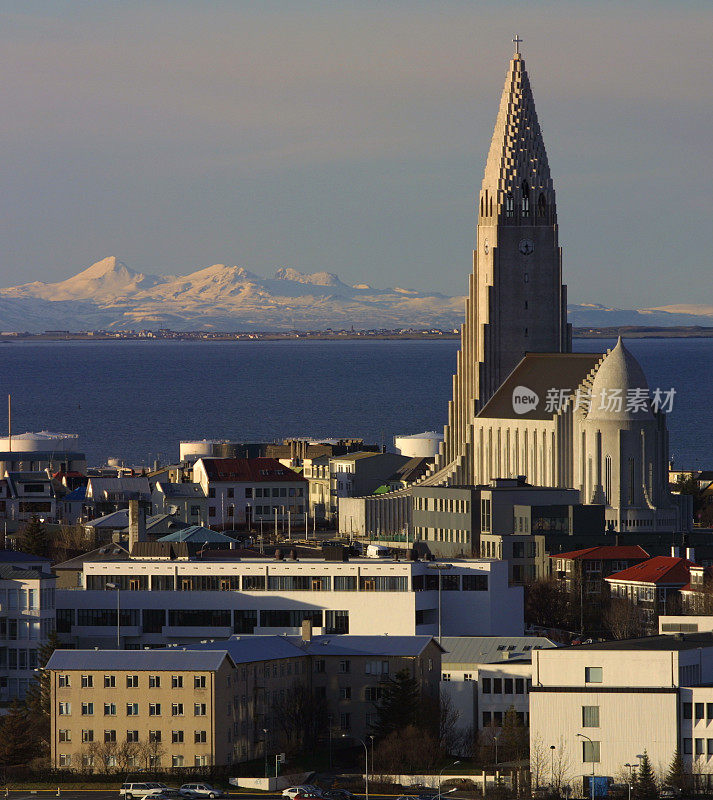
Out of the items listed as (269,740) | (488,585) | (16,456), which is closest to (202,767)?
(269,740)

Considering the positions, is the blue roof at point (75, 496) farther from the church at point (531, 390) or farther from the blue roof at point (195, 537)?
the blue roof at point (195, 537)

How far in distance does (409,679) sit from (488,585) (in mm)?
20892

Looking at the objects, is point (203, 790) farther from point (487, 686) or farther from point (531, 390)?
point (531, 390)

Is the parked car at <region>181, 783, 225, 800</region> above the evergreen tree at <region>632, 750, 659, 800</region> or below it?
below

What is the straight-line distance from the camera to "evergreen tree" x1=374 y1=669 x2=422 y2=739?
82500 mm

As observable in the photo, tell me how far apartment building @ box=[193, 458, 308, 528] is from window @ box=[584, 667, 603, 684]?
2972 inches

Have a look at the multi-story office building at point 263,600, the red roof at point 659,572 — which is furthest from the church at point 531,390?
the multi-story office building at point 263,600

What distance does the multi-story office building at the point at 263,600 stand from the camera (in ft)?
330

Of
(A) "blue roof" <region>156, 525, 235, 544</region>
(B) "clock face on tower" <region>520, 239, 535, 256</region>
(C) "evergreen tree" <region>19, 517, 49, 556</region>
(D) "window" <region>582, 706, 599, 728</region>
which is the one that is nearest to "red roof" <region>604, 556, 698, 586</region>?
(A) "blue roof" <region>156, 525, 235, 544</region>

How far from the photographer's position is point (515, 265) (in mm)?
164875

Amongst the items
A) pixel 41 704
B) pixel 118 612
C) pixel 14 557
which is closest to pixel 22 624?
pixel 118 612

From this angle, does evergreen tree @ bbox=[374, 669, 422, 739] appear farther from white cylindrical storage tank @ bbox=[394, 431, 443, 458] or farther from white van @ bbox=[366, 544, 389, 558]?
white cylindrical storage tank @ bbox=[394, 431, 443, 458]

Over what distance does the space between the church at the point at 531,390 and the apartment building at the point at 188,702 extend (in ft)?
172

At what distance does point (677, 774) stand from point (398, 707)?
1123 cm
